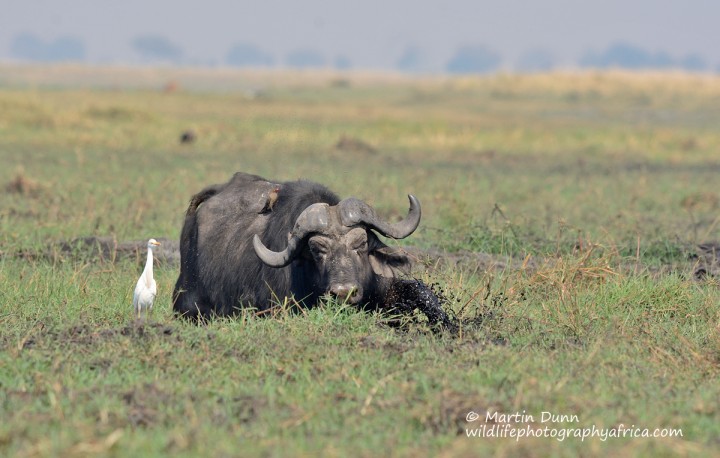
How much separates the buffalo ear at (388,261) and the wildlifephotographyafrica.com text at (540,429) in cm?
267

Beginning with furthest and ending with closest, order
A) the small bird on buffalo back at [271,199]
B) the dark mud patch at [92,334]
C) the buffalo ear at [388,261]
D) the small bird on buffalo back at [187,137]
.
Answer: the small bird on buffalo back at [187,137], the small bird on buffalo back at [271,199], the buffalo ear at [388,261], the dark mud patch at [92,334]

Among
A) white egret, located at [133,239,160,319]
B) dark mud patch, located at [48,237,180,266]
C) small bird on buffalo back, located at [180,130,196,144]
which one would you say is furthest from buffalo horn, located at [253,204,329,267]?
small bird on buffalo back, located at [180,130,196,144]

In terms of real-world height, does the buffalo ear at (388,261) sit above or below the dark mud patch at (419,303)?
above

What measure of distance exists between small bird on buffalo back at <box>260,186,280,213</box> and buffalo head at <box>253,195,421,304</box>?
71cm

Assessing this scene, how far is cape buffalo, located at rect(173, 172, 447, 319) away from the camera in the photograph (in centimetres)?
722

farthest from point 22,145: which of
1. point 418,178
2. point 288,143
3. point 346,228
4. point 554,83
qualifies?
point 554,83

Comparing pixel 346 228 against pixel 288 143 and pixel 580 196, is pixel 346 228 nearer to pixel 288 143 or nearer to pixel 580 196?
pixel 580 196

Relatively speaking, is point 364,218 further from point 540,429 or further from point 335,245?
point 540,429

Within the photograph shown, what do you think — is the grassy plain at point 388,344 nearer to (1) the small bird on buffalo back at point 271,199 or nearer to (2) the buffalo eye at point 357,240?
(2) the buffalo eye at point 357,240

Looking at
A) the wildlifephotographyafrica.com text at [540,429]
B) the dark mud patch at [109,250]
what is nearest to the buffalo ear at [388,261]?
the wildlifephotographyafrica.com text at [540,429]

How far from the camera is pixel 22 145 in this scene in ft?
73.7

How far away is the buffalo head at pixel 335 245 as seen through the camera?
7.14 meters

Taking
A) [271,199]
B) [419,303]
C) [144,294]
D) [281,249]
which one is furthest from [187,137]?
[419,303]

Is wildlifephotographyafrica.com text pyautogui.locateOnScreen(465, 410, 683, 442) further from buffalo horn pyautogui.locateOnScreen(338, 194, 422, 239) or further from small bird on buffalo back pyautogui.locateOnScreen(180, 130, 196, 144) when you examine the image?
small bird on buffalo back pyautogui.locateOnScreen(180, 130, 196, 144)
